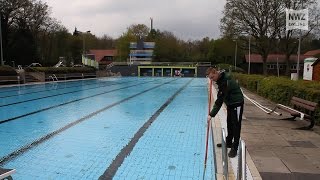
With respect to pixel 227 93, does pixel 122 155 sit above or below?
below

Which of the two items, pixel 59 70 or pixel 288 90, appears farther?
pixel 59 70

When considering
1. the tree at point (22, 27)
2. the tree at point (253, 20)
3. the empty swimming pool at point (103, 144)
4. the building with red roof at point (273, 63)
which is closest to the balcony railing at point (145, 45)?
the building with red roof at point (273, 63)

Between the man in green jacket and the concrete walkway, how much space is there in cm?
50

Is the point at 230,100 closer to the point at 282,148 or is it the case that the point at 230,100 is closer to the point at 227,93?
the point at 227,93

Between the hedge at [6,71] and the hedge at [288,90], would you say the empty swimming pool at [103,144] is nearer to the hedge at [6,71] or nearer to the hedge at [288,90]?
the hedge at [288,90]

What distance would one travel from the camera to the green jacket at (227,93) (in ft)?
19.0

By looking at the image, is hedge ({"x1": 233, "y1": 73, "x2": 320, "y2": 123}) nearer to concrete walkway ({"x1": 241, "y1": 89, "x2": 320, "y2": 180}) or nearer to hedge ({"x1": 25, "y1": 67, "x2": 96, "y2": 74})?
concrete walkway ({"x1": 241, "y1": 89, "x2": 320, "y2": 180})

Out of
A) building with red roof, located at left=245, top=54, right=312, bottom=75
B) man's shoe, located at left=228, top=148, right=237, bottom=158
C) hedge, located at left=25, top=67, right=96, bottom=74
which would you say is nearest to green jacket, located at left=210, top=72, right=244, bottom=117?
man's shoe, located at left=228, top=148, right=237, bottom=158

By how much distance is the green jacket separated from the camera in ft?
19.0

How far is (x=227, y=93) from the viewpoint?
588cm

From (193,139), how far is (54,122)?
4432 millimetres

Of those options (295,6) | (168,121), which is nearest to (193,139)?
(168,121)

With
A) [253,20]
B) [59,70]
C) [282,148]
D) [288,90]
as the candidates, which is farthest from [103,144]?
[253,20]

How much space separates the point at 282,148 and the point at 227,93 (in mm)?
1740
